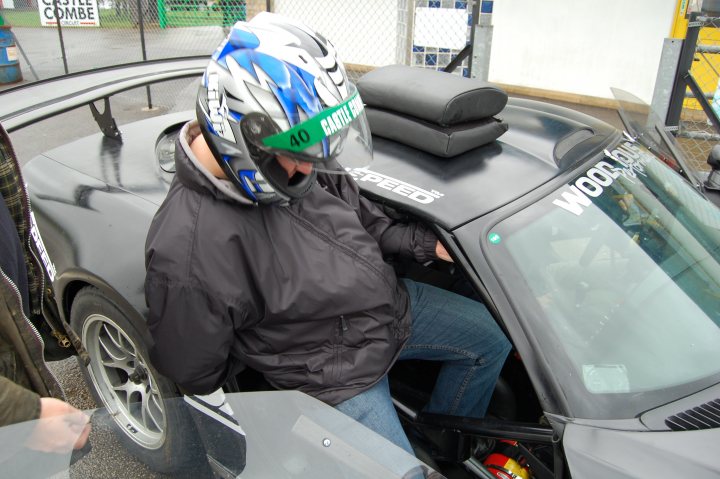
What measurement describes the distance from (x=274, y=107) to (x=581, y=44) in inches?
281

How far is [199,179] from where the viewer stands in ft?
5.19

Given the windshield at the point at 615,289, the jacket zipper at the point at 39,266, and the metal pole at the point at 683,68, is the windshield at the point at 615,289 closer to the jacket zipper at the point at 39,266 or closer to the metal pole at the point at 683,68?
the jacket zipper at the point at 39,266

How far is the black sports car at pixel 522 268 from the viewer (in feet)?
4.71

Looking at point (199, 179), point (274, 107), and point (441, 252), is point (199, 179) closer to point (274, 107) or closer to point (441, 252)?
point (274, 107)

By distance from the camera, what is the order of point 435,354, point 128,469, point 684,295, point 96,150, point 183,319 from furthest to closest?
point 96,150, point 435,354, point 684,295, point 183,319, point 128,469

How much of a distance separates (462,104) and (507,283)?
2.03ft

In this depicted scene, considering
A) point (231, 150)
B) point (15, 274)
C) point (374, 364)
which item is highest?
point (231, 150)

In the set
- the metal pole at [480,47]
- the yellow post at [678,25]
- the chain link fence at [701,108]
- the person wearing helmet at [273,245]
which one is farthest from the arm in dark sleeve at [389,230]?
the yellow post at [678,25]

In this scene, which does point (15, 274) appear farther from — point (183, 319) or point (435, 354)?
point (435, 354)

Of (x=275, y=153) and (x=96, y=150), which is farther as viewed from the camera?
(x=96, y=150)

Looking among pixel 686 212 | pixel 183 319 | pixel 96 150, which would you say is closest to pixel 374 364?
pixel 183 319

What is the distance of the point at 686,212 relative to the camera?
193cm

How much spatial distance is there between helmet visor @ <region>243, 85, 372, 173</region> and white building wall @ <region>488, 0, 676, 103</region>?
6691 mm

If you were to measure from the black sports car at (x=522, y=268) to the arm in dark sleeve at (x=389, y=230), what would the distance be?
4 centimetres
